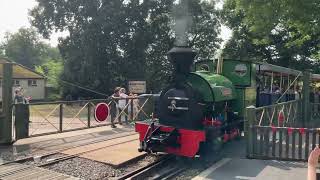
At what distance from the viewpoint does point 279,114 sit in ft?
41.2

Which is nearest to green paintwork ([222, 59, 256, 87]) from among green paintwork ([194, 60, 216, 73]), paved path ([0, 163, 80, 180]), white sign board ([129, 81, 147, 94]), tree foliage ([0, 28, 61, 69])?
green paintwork ([194, 60, 216, 73])

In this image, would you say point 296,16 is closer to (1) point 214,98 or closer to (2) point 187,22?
(2) point 187,22

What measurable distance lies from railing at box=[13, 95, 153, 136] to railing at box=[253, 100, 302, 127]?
581 centimetres

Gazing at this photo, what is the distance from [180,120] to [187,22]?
363cm

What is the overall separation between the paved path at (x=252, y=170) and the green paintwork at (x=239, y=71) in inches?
104

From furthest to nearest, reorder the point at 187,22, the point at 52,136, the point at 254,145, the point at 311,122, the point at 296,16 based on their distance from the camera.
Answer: the point at 311,122 < the point at 296,16 < the point at 52,136 < the point at 187,22 < the point at 254,145

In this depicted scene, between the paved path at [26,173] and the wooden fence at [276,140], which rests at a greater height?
the wooden fence at [276,140]

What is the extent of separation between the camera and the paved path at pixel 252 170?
777 centimetres

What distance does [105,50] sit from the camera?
3353 cm

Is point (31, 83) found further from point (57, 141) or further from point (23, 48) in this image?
point (23, 48)

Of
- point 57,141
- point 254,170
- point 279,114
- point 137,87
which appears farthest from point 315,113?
point 57,141

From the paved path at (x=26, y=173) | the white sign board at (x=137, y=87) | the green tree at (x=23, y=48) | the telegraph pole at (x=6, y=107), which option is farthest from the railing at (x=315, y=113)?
the green tree at (x=23, y=48)

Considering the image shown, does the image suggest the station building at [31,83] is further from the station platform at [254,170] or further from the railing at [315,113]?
the station platform at [254,170]

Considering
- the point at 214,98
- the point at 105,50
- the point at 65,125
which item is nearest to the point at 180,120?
the point at 214,98
